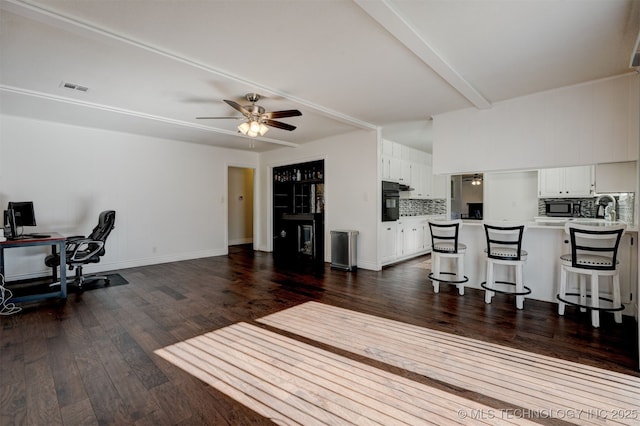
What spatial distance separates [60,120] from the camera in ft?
15.7

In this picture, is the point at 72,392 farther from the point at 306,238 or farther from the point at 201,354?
the point at 306,238

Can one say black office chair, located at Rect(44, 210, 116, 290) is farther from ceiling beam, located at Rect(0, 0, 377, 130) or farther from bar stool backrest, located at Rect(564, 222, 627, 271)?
bar stool backrest, located at Rect(564, 222, 627, 271)

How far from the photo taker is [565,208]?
543 cm

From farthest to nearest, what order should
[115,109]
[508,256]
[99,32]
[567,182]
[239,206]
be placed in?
[239,206] < [567,182] < [115,109] < [508,256] < [99,32]

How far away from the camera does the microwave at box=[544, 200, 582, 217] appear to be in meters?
5.39

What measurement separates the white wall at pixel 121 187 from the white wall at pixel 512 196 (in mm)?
5926

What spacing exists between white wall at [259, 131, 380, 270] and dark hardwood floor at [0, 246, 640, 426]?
2.53 ft

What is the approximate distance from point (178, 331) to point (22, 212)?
10.7ft

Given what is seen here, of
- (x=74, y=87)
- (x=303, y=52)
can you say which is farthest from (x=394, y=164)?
(x=74, y=87)

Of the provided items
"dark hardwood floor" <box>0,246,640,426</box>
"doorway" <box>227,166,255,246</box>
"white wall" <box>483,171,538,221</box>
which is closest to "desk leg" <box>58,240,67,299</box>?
"dark hardwood floor" <box>0,246,640,426</box>

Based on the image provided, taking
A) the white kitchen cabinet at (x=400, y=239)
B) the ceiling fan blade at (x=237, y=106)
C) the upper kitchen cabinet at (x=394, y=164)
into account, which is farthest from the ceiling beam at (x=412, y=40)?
the white kitchen cabinet at (x=400, y=239)

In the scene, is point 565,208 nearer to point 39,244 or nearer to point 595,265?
point 595,265

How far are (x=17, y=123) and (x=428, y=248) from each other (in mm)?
8323

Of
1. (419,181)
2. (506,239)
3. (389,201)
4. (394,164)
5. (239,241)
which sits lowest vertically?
(239,241)
